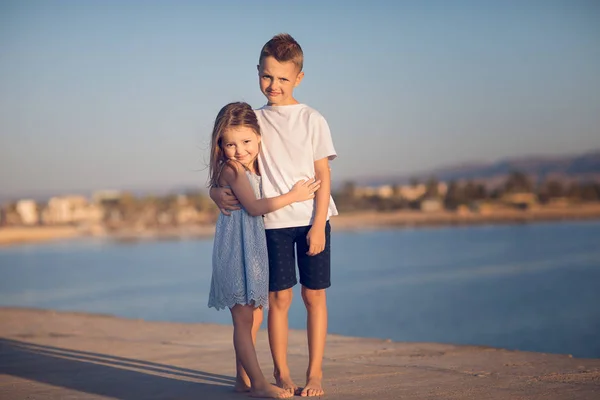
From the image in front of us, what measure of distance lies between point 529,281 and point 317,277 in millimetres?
17376

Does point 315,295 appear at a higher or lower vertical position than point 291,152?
lower

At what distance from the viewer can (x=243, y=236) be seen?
134 inches

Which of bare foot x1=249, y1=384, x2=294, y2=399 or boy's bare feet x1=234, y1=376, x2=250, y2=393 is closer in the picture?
bare foot x1=249, y1=384, x2=294, y2=399

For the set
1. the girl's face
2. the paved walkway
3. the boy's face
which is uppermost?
the boy's face

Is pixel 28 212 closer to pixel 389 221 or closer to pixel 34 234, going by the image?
pixel 34 234

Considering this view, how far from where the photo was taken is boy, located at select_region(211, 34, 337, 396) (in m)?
3.47

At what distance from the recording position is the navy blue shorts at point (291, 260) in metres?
3.46

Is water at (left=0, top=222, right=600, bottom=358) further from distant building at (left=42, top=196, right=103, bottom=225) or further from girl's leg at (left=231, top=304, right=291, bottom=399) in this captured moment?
distant building at (left=42, top=196, right=103, bottom=225)

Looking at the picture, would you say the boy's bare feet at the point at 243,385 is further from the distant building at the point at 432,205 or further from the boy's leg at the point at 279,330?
the distant building at the point at 432,205

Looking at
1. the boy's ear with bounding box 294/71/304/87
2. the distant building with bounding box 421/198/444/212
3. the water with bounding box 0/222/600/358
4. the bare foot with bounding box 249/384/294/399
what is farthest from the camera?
the distant building with bounding box 421/198/444/212

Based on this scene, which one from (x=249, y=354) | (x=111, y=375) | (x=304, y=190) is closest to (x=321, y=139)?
(x=304, y=190)

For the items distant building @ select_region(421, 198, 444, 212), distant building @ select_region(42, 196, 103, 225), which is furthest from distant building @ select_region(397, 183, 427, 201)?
distant building @ select_region(42, 196, 103, 225)

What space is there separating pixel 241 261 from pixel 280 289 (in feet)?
0.75

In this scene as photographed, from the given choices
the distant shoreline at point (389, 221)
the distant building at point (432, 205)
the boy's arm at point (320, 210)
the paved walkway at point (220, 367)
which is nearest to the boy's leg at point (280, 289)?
the boy's arm at point (320, 210)
